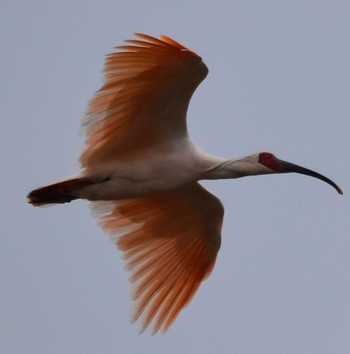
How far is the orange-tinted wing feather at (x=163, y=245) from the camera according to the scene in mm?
19750

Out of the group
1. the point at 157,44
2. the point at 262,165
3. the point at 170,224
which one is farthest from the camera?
the point at 170,224

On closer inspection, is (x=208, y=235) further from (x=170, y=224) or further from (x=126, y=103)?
(x=126, y=103)

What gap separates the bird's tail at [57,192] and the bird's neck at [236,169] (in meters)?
1.67

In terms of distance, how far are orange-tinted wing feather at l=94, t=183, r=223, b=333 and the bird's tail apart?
1.23 meters

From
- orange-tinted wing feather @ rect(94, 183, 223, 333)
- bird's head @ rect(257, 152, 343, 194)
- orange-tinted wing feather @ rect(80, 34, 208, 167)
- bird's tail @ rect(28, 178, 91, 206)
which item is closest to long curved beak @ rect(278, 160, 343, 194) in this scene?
bird's head @ rect(257, 152, 343, 194)

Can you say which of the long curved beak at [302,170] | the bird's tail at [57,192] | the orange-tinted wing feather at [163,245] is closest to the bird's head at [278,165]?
the long curved beak at [302,170]

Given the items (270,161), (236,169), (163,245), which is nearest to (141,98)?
(236,169)

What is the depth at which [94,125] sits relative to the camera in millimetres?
18312

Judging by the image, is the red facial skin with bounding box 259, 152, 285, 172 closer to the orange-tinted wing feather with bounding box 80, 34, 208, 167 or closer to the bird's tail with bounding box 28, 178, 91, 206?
the orange-tinted wing feather with bounding box 80, 34, 208, 167

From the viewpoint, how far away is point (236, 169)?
61.4 ft

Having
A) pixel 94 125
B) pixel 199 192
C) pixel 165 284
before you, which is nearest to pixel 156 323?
pixel 165 284

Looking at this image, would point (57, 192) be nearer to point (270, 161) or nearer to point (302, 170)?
point (270, 161)

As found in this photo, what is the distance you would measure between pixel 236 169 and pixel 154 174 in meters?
1.11

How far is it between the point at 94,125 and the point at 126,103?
1.69ft
